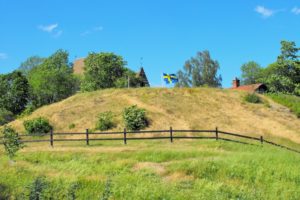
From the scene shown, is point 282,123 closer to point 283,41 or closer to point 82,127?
point 82,127

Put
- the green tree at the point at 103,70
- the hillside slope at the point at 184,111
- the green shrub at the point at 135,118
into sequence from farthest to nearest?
the green tree at the point at 103,70 → the hillside slope at the point at 184,111 → the green shrub at the point at 135,118

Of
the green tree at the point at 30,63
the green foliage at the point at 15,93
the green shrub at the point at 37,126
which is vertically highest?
the green tree at the point at 30,63

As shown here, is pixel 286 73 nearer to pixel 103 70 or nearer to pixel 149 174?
pixel 103 70

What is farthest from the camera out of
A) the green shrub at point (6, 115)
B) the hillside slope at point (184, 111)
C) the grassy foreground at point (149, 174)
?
the green shrub at point (6, 115)

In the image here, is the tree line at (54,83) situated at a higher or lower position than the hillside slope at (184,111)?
higher

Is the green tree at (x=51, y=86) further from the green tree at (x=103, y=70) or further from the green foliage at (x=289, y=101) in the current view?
the green foliage at (x=289, y=101)

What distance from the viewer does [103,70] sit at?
270ft

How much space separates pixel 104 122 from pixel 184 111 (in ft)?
32.3

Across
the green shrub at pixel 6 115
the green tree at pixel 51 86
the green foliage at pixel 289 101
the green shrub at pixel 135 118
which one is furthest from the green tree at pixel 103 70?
the green shrub at pixel 135 118

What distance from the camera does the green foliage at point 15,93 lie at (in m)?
83.1

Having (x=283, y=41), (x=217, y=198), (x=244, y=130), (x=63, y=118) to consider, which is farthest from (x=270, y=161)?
(x=283, y=41)

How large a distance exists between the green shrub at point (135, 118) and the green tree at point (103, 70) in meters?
33.1

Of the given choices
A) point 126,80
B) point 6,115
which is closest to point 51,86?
point 6,115

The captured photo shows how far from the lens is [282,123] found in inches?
2005
